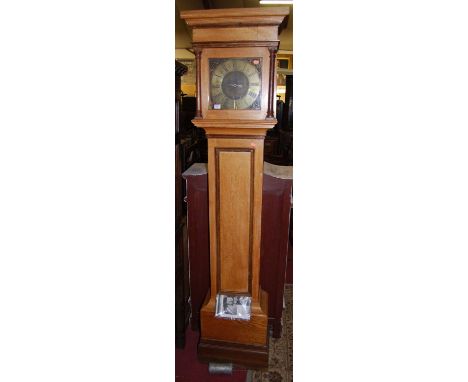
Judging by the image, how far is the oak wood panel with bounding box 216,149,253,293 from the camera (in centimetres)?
165

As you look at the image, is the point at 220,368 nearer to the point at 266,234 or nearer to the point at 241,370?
the point at 241,370

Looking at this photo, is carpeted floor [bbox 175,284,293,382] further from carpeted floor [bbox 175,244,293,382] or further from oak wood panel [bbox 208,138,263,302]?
oak wood panel [bbox 208,138,263,302]

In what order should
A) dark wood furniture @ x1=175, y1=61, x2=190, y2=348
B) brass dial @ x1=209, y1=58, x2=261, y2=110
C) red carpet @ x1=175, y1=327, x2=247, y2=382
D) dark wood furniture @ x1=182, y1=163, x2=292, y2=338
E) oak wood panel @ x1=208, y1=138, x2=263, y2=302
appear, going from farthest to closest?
dark wood furniture @ x1=182, y1=163, x2=292, y2=338 → dark wood furniture @ x1=175, y1=61, x2=190, y2=348 → red carpet @ x1=175, y1=327, x2=247, y2=382 → oak wood panel @ x1=208, y1=138, x2=263, y2=302 → brass dial @ x1=209, y1=58, x2=261, y2=110

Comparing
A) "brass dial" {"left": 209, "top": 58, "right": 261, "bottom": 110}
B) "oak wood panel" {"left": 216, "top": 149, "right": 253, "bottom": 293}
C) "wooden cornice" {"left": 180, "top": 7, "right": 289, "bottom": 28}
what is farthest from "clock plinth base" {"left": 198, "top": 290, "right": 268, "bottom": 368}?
"wooden cornice" {"left": 180, "top": 7, "right": 289, "bottom": 28}

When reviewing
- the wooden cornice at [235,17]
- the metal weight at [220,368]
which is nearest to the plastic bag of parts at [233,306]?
the metal weight at [220,368]

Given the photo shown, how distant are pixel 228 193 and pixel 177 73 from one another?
2.42 ft

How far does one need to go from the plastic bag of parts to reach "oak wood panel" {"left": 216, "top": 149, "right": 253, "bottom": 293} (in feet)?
0.14

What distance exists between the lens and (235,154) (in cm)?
164

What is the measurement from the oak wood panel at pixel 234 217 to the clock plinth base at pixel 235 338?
0.53ft

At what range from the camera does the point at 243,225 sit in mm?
1724

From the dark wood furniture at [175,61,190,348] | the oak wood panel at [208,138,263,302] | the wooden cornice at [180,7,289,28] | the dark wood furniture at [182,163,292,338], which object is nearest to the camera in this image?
the wooden cornice at [180,7,289,28]

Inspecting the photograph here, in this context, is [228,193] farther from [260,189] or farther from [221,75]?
[221,75]

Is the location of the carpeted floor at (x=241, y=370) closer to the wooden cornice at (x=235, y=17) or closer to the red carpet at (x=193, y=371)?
the red carpet at (x=193, y=371)

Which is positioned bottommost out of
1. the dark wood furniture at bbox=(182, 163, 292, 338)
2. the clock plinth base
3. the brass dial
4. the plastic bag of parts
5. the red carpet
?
the red carpet
